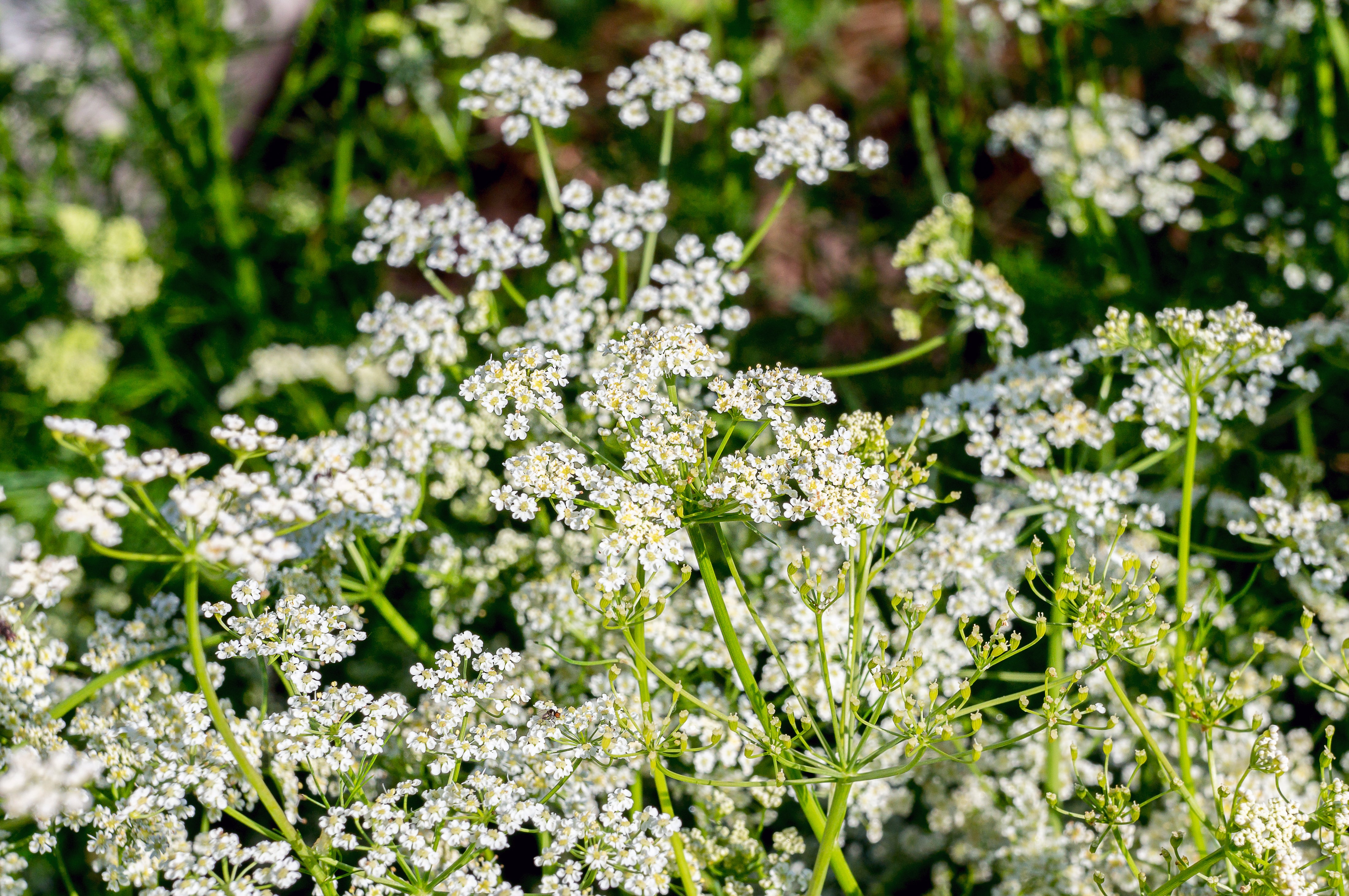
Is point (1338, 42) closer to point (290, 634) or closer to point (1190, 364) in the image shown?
point (1190, 364)

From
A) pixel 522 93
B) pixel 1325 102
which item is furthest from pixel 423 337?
pixel 1325 102

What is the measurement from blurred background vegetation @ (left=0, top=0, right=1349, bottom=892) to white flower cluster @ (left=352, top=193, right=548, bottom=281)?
97 centimetres

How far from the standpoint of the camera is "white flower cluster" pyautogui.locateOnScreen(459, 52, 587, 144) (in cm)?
293

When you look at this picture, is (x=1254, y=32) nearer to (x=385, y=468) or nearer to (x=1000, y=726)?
(x=1000, y=726)

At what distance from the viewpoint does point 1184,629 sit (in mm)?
2270

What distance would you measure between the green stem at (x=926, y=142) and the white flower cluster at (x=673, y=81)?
3.70ft

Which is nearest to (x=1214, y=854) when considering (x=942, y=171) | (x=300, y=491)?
(x=300, y=491)

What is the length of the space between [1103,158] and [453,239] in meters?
2.37

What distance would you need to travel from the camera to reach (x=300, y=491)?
6.57ft

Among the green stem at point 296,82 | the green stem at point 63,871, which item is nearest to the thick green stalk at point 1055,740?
the green stem at point 63,871

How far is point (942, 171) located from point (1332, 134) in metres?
1.84

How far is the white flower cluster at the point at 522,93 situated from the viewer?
293cm

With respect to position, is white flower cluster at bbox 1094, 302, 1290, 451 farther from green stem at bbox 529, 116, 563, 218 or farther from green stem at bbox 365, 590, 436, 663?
green stem at bbox 365, 590, 436, 663

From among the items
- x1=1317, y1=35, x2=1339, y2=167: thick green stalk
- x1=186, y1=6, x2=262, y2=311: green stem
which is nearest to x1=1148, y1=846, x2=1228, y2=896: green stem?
x1=1317, y1=35, x2=1339, y2=167: thick green stalk
